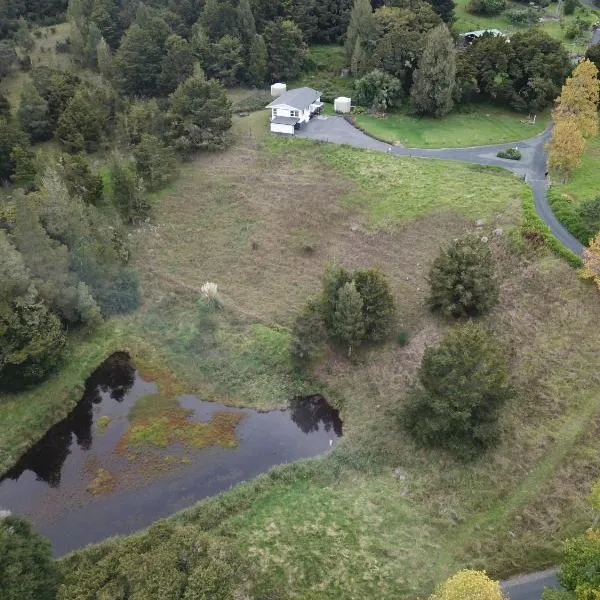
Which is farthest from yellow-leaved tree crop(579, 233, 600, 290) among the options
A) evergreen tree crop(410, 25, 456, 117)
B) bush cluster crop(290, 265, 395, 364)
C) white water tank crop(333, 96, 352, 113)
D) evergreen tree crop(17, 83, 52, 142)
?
evergreen tree crop(17, 83, 52, 142)

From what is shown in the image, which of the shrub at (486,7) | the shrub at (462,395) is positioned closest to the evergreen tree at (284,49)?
the shrub at (486,7)

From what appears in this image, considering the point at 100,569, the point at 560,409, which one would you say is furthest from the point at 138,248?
the point at 560,409

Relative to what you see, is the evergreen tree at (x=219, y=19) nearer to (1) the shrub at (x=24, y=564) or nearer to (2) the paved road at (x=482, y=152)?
(2) the paved road at (x=482, y=152)

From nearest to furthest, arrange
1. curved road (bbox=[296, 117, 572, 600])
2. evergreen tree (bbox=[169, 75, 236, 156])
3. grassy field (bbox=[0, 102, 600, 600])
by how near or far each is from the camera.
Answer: grassy field (bbox=[0, 102, 600, 600]) < curved road (bbox=[296, 117, 572, 600]) < evergreen tree (bbox=[169, 75, 236, 156])

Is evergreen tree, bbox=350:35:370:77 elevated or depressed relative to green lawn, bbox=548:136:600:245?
elevated

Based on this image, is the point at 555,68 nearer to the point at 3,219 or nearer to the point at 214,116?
the point at 214,116

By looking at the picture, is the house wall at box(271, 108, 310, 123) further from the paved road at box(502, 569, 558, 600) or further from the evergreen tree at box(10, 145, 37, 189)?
the paved road at box(502, 569, 558, 600)
